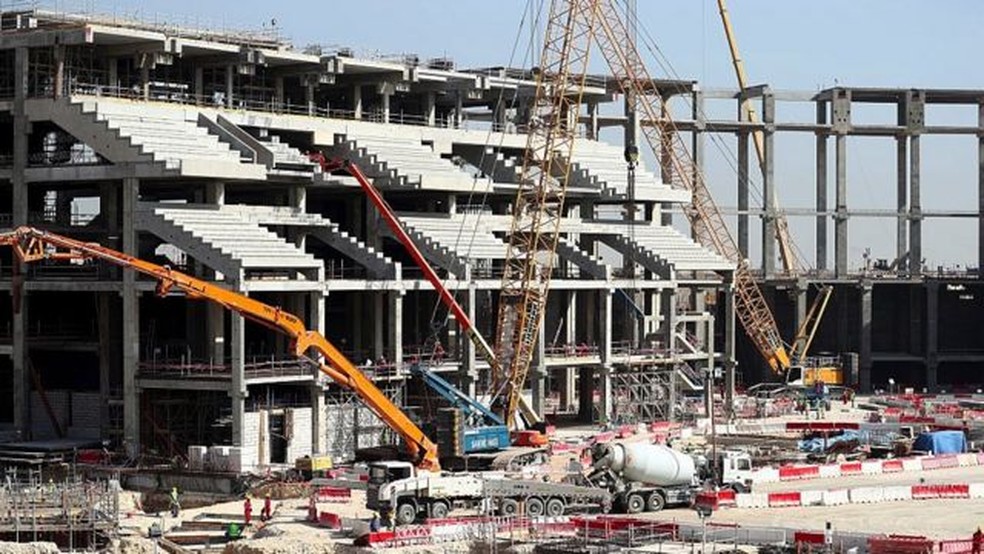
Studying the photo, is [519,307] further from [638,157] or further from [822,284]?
[822,284]

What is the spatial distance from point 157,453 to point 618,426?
32817 mm

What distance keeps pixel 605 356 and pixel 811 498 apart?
36972 mm

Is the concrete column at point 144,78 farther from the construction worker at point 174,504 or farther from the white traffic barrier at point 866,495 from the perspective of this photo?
the white traffic barrier at point 866,495

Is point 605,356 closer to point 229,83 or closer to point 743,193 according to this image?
point 229,83

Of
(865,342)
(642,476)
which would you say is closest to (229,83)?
(642,476)

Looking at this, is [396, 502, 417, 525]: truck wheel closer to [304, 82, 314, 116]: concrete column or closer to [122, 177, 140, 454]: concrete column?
[122, 177, 140, 454]: concrete column

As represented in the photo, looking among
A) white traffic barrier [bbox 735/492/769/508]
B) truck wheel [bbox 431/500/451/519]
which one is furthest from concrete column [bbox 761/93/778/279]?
truck wheel [bbox 431/500/451/519]

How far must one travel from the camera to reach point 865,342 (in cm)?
16988

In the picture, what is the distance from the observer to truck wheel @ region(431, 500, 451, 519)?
81.1m

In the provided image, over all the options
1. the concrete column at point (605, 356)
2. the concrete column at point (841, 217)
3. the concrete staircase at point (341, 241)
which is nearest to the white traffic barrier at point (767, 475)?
the concrete staircase at point (341, 241)

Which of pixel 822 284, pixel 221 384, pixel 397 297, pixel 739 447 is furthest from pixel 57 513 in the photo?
pixel 822 284

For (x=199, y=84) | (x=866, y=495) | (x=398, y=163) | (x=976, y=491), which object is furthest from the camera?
(x=398, y=163)

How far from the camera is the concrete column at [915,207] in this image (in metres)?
174

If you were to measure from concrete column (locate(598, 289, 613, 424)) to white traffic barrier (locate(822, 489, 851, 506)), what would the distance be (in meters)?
35.5
